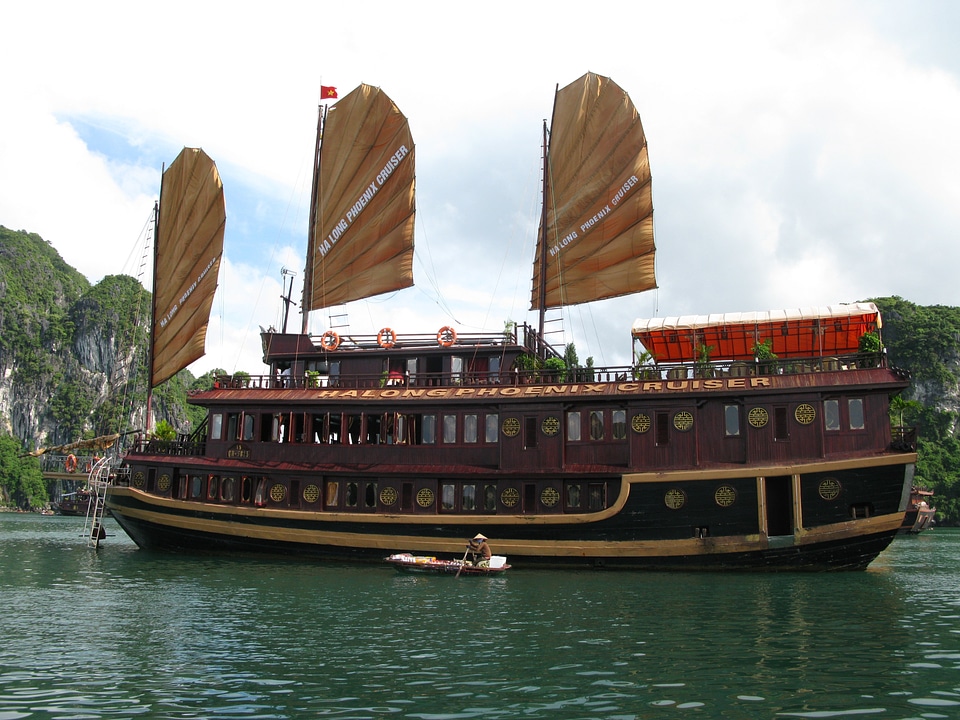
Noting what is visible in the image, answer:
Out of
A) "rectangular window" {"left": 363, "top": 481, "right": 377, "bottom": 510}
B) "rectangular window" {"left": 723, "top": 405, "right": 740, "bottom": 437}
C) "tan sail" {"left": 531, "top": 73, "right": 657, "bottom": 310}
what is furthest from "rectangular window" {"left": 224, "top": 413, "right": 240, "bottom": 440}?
"rectangular window" {"left": 723, "top": 405, "right": 740, "bottom": 437}

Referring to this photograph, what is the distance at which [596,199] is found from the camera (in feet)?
72.7

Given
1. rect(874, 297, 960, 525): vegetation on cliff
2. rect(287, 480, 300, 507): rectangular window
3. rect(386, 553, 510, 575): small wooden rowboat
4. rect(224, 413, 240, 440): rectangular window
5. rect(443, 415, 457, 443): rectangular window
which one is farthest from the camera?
rect(874, 297, 960, 525): vegetation on cliff

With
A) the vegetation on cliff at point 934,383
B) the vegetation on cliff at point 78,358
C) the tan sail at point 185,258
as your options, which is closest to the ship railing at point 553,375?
the tan sail at point 185,258

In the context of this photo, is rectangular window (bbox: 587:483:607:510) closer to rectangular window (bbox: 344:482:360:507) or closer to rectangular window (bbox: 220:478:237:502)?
rectangular window (bbox: 344:482:360:507)

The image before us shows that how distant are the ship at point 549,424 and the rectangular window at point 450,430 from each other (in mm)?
53

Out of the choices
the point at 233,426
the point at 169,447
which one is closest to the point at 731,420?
the point at 233,426

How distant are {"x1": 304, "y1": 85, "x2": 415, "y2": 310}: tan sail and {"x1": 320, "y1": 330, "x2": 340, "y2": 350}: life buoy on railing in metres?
2.70

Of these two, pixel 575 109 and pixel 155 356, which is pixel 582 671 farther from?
pixel 155 356

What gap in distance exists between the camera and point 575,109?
22.5 metres

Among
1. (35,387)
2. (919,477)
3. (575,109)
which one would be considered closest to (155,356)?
(575,109)

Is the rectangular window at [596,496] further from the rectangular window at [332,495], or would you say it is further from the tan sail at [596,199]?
the tan sail at [596,199]

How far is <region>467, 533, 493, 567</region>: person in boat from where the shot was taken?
637 inches

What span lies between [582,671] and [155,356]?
22.2 metres

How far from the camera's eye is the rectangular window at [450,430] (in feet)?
60.6
